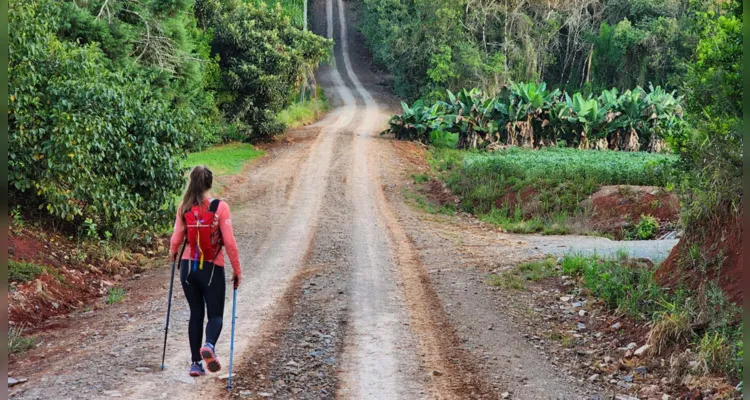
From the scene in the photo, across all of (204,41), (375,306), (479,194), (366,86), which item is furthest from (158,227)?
(366,86)

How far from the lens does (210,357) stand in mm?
6824

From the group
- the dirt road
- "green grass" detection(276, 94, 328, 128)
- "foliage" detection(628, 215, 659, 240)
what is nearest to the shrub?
"foliage" detection(628, 215, 659, 240)

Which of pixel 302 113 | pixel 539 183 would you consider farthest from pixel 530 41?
A: pixel 539 183

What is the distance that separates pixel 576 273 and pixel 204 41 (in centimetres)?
2102

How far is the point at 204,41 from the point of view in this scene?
2839 cm

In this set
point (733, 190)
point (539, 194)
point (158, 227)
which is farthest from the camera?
point (539, 194)

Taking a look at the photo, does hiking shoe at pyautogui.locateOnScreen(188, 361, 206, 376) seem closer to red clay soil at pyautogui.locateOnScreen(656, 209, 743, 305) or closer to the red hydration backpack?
the red hydration backpack

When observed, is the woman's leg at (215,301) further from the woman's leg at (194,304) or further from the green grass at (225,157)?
the green grass at (225,157)

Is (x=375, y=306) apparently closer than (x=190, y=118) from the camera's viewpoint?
Yes

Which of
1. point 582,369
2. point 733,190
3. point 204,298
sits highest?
point 733,190

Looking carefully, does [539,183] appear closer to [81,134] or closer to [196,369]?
[81,134]

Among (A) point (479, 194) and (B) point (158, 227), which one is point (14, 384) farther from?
(A) point (479, 194)

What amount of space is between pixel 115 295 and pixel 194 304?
15.1 ft

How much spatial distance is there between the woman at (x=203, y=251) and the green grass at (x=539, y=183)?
10.7 meters
